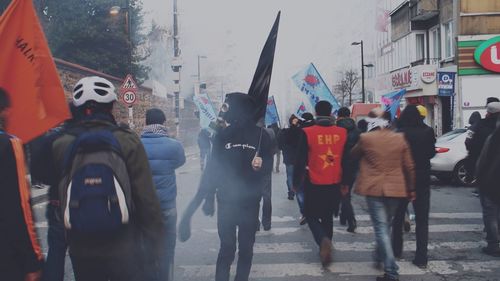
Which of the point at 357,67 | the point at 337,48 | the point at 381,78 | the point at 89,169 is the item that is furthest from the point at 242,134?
the point at 337,48

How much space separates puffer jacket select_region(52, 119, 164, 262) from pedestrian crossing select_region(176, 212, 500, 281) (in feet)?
9.46

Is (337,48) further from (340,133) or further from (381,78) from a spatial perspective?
(340,133)

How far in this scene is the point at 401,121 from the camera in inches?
238

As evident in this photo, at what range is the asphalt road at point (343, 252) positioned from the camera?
5746 mm

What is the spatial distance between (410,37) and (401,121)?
1090 inches

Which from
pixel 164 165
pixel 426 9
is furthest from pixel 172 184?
pixel 426 9

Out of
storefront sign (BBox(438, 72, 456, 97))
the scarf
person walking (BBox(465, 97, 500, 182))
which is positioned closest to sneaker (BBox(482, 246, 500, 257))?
person walking (BBox(465, 97, 500, 182))

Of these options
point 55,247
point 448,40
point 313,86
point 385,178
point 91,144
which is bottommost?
point 55,247

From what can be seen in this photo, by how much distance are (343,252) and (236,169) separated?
2.63m

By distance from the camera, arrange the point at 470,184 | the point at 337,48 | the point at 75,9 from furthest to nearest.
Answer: the point at 337,48
the point at 75,9
the point at 470,184

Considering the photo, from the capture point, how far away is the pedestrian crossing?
579 cm

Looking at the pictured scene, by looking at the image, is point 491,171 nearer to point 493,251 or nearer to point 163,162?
point 163,162

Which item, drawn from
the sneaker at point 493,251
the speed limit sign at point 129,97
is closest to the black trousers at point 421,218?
the sneaker at point 493,251

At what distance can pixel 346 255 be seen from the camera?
21.5 feet
